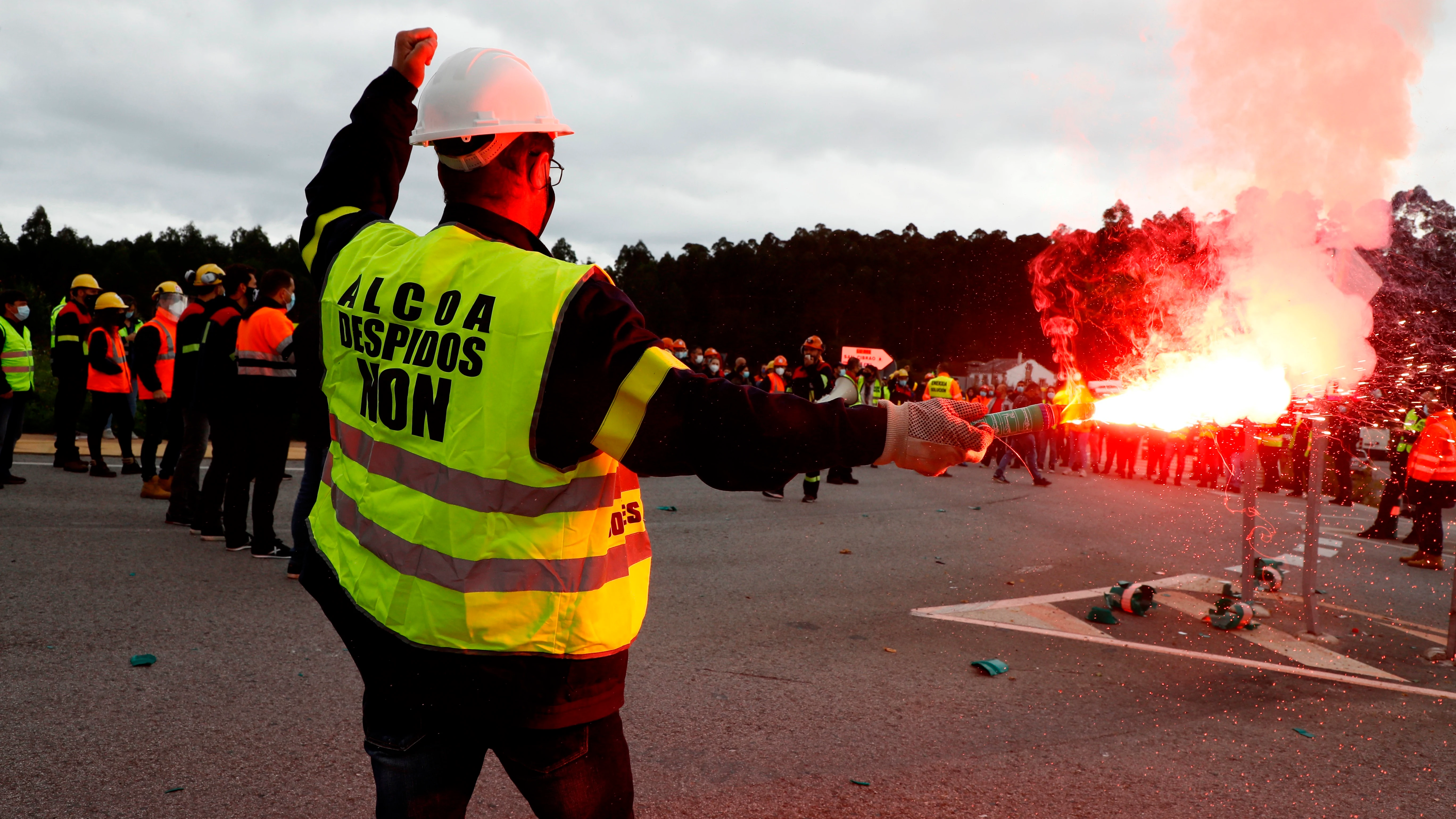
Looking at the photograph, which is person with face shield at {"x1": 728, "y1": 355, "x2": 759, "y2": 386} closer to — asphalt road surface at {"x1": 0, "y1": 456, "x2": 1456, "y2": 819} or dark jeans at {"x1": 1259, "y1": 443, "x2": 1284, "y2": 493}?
dark jeans at {"x1": 1259, "y1": 443, "x2": 1284, "y2": 493}

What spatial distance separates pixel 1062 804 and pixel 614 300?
2.89 meters

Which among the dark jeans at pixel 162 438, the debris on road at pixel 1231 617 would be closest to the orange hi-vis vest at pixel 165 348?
the dark jeans at pixel 162 438

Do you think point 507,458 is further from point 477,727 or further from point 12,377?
point 12,377

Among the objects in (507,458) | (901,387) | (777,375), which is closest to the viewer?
(507,458)

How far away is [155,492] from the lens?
30.7 feet

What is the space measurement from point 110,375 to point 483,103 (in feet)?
35.9

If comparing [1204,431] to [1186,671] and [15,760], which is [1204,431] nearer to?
[1186,671]

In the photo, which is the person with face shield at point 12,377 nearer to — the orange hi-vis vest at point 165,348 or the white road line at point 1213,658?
the orange hi-vis vest at point 165,348

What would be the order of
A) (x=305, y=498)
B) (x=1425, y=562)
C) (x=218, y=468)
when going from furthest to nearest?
(x=1425, y=562)
(x=218, y=468)
(x=305, y=498)

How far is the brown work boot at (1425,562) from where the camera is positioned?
989 centimetres

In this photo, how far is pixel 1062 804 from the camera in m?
3.38

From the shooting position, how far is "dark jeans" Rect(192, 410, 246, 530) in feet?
22.7

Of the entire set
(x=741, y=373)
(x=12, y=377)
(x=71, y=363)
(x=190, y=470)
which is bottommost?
(x=190, y=470)

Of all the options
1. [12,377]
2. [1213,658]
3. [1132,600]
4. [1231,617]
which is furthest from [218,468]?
[1231,617]
